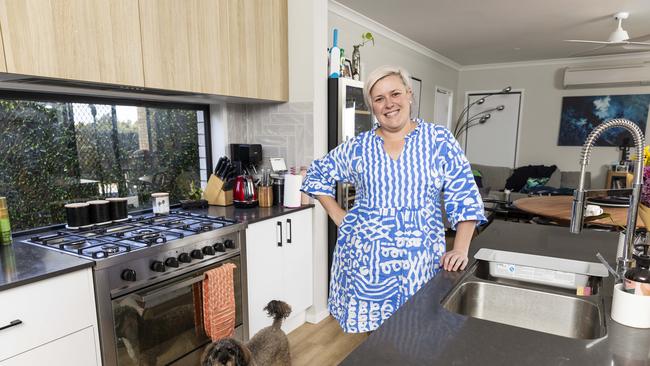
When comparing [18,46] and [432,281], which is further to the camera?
[18,46]

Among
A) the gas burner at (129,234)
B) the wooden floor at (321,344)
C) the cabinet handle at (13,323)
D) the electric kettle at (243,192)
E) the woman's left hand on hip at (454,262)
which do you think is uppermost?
the electric kettle at (243,192)

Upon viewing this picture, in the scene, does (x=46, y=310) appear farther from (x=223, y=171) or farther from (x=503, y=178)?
(x=503, y=178)

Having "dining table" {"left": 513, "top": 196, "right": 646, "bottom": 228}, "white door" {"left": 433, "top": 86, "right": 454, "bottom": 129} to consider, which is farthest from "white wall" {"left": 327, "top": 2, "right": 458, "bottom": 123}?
"dining table" {"left": 513, "top": 196, "right": 646, "bottom": 228}

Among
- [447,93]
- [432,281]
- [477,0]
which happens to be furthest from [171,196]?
[447,93]

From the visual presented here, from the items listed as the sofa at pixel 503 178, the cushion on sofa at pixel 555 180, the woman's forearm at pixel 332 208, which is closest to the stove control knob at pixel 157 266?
the woman's forearm at pixel 332 208

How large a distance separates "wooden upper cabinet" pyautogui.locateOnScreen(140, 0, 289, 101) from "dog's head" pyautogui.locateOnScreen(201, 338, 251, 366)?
1.19 m

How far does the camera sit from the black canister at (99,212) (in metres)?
1.92

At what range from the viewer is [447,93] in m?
6.34

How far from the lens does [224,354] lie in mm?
1335

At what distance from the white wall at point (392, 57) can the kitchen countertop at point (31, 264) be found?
273 centimetres

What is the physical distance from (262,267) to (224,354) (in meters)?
0.90

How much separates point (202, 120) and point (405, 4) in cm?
200

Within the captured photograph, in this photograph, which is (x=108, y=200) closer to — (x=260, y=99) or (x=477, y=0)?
(x=260, y=99)

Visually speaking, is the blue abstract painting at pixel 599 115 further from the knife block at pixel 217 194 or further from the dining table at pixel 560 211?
the knife block at pixel 217 194
